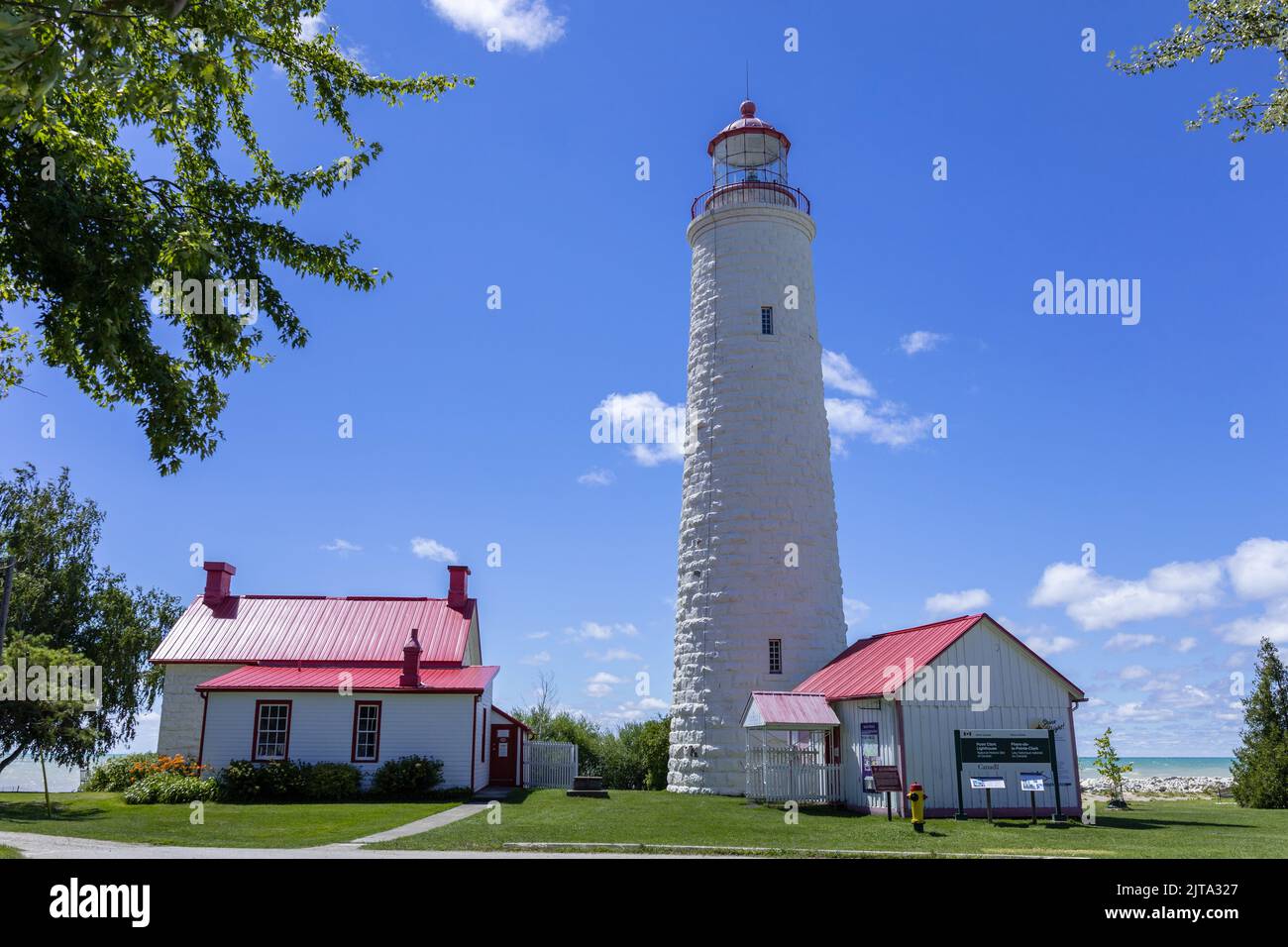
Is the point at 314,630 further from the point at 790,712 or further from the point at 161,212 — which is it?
the point at 161,212

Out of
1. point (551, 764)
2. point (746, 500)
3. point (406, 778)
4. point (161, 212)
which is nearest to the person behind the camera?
point (161, 212)

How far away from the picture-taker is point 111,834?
47.9 ft

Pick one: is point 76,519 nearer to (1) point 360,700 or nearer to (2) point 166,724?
(2) point 166,724

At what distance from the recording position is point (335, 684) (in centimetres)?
2403

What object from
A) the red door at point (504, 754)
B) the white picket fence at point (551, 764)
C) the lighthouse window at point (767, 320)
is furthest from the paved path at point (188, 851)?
the white picket fence at point (551, 764)

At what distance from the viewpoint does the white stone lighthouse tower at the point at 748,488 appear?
2347 cm

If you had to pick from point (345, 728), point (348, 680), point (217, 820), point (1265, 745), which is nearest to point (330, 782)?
point (345, 728)

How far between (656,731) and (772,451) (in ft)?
36.9

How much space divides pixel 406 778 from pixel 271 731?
151 inches

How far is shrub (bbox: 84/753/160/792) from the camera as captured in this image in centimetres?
2564

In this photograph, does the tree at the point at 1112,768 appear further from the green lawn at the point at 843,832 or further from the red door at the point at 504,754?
the red door at the point at 504,754

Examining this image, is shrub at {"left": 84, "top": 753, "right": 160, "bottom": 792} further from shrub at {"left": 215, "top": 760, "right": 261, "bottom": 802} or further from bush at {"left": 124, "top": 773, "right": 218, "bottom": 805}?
shrub at {"left": 215, "top": 760, "right": 261, "bottom": 802}
